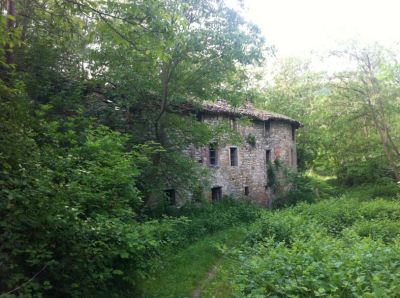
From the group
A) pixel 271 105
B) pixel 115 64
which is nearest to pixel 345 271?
pixel 115 64

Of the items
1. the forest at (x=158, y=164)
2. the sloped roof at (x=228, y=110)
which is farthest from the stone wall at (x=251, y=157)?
the forest at (x=158, y=164)

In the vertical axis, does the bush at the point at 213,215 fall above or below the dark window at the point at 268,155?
below

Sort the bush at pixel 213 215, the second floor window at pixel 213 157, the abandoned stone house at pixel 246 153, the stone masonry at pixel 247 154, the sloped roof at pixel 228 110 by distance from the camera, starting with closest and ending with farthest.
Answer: the bush at pixel 213 215
the sloped roof at pixel 228 110
the abandoned stone house at pixel 246 153
the stone masonry at pixel 247 154
the second floor window at pixel 213 157

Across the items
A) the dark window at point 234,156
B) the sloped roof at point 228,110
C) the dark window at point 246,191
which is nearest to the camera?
the sloped roof at point 228,110

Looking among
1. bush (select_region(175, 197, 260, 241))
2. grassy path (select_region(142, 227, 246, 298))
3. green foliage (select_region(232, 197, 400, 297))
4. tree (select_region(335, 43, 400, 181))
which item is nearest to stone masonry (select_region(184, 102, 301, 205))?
bush (select_region(175, 197, 260, 241))

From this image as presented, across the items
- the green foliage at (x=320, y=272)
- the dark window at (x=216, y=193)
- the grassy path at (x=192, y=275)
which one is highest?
the dark window at (x=216, y=193)

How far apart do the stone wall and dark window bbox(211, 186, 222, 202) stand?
0.21 meters

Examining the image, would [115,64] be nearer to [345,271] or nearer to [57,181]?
[57,181]

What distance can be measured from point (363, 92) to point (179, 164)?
1363 cm

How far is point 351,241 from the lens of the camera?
729 cm

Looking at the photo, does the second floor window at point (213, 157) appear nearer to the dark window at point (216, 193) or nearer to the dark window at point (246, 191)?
the dark window at point (216, 193)

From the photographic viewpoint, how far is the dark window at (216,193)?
54.9ft

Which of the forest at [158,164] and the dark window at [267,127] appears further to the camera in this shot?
the dark window at [267,127]

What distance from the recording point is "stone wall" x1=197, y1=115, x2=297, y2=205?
1673cm
